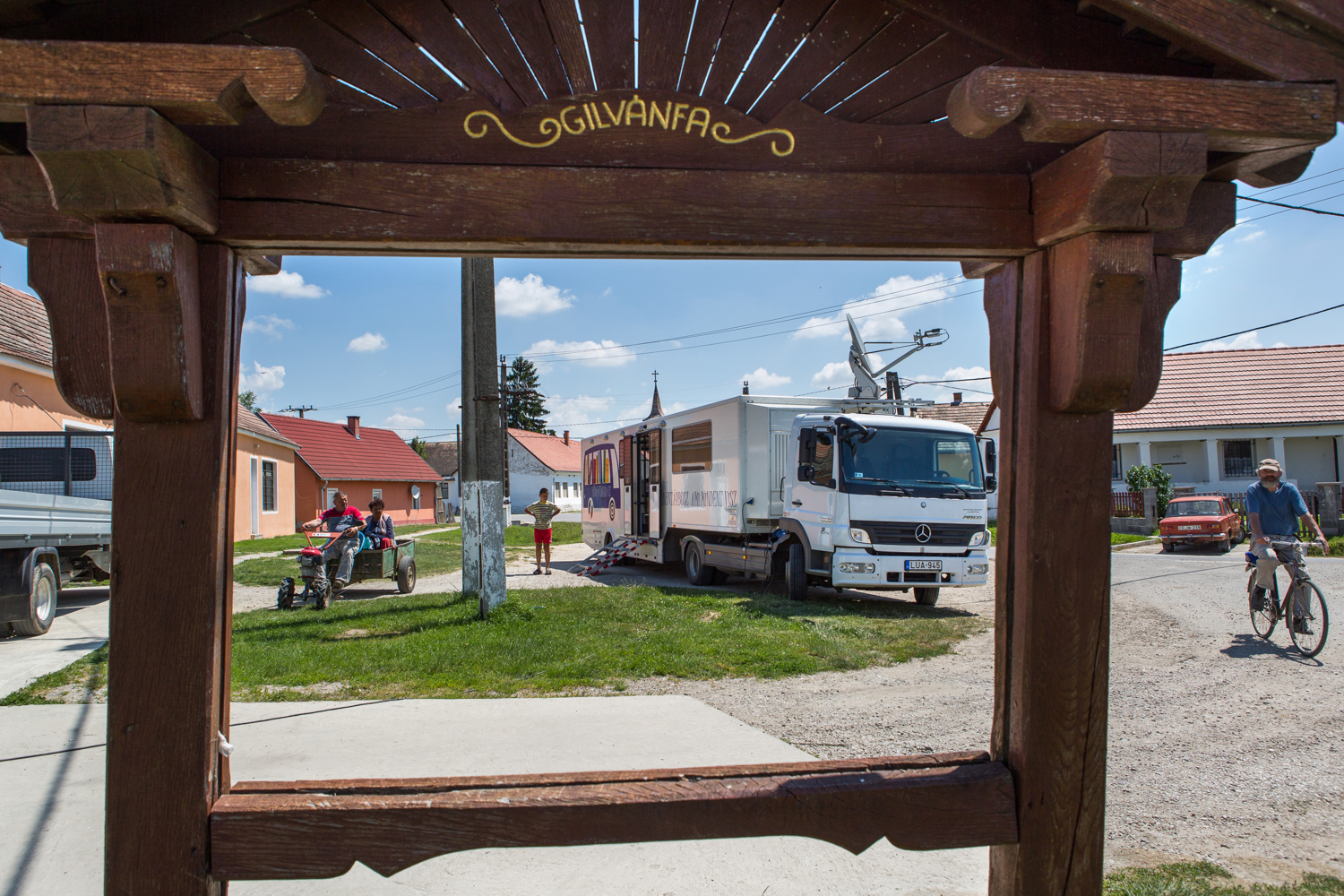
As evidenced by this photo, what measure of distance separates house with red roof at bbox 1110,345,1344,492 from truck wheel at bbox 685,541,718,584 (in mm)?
19583

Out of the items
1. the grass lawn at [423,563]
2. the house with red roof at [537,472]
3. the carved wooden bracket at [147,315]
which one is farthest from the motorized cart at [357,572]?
the house with red roof at [537,472]

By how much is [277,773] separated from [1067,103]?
4667 mm

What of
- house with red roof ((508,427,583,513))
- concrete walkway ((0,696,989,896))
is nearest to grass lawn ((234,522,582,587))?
concrete walkway ((0,696,989,896))

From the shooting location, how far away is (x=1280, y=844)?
382 cm

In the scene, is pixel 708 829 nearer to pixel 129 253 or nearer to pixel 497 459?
pixel 129 253

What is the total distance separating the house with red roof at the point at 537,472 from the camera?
63.5 meters

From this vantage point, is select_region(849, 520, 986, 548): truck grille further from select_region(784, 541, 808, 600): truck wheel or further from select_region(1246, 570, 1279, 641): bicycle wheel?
select_region(1246, 570, 1279, 641): bicycle wheel

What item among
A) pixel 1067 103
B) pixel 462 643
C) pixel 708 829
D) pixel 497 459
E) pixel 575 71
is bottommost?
pixel 462 643

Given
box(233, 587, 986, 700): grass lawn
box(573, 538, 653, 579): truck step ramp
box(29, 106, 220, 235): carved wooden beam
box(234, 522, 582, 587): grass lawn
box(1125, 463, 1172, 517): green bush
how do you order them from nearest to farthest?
box(29, 106, 220, 235): carved wooden beam < box(233, 587, 986, 700): grass lawn < box(234, 522, 582, 587): grass lawn < box(573, 538, 653, 579): truck step ramp < box(1125, 463, 1172, 517): green bush

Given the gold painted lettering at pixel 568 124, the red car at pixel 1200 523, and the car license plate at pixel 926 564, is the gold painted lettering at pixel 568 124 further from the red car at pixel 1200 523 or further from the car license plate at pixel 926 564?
the red car at pixel 1200 523

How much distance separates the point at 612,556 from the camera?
1711cm

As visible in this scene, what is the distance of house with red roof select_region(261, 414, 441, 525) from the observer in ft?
128

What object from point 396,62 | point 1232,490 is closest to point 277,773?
point 396,62

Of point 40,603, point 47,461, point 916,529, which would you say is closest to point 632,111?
point 916,529
